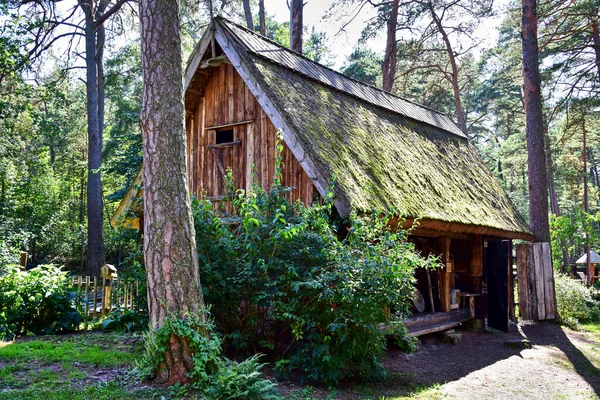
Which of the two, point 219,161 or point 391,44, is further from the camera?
point 391,44

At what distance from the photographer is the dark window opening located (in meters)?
10.4

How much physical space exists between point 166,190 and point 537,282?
11898mm

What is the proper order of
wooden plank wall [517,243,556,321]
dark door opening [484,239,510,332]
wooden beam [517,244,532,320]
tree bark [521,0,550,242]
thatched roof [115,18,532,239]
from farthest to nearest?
tree bark [521,0,550,242] < wooden beam [517,244,532,320] < wooden plank wall [517,243,556,321] < dark door opening [484,239,510,332] < thatched roof [115,18,532,239]

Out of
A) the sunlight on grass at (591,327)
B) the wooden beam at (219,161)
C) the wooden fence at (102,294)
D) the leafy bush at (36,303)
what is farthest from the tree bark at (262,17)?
the sunlight on grass at (591,327)

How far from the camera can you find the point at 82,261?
90.1 feet

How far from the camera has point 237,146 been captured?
9.91 metres

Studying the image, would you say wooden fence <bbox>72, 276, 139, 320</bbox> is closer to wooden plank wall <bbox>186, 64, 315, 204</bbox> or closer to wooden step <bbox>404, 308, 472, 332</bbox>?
wooden plank wall <bbox>186, 64, 315, 204</bbox>

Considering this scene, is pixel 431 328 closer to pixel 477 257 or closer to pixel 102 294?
pixel 477 257

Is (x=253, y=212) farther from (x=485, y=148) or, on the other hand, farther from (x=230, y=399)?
(x=485, y=148)

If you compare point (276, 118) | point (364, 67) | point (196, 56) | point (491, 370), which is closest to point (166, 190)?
point (276, 118)

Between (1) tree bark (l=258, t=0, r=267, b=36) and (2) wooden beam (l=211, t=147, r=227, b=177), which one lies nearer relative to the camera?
(2) wooden beam (l=211, t=147, r=227, b=177)

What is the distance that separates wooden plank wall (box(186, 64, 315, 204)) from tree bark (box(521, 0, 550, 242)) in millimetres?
9241

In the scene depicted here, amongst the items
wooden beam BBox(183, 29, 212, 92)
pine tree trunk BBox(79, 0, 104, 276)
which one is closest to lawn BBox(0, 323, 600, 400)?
wooden beam BBox(183, 29, 212, 92)

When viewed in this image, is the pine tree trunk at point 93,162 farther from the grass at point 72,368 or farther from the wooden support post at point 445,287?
the wooden support post at point 445,287
